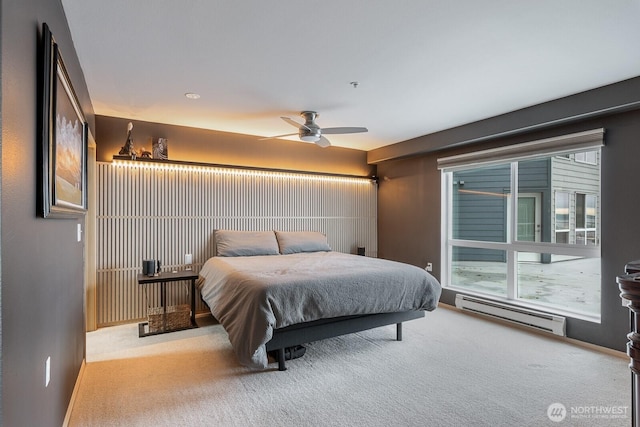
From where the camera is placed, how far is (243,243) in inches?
182

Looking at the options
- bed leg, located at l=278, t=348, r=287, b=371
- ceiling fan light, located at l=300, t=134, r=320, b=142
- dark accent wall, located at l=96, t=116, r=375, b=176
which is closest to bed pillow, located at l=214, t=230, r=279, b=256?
dark accent wall, located at l=96, t=116, r=375, b=176

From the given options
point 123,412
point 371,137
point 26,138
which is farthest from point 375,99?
point 123,412

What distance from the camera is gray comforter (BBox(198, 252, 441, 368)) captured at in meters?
2.72

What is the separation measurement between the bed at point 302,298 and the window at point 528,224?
1.57m

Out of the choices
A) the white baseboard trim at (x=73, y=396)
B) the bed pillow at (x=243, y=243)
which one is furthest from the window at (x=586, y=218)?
the white baseboard trim at (x=73, y=396)

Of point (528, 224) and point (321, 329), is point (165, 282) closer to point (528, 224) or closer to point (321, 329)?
point (321, 329)

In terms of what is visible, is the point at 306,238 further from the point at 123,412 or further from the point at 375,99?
the point at 123,412

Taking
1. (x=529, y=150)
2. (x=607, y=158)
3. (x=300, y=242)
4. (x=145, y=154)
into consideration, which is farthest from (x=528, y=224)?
(x=145, y=154)

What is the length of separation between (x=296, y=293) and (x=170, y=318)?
2.06 m

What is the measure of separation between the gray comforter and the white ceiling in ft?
6.05

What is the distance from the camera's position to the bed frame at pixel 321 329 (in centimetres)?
A: 289

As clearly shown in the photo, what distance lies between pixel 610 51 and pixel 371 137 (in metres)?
3.15

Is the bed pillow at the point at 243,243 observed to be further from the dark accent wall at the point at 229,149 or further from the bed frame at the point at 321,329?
the bed frame at the point at 321,329

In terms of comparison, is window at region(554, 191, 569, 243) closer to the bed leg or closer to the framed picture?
the bed leg
